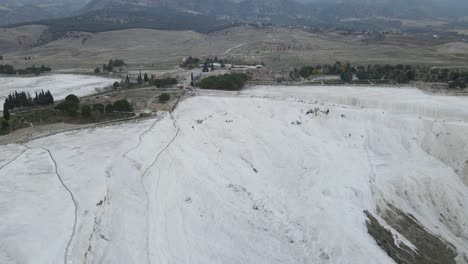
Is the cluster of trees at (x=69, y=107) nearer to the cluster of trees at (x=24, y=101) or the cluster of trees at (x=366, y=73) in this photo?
the cluster of trees at (x=24, y=101)

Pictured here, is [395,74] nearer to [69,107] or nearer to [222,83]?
[222,83]

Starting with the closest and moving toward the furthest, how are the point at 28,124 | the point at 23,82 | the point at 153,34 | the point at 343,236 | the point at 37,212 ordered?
the point at 343,236 → the point at 37,212 → the point at 28,124 → the point at 23,82 → the point at 153,34

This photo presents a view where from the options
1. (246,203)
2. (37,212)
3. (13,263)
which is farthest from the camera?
(246,203)

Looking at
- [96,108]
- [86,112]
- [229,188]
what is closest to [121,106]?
[96,108]

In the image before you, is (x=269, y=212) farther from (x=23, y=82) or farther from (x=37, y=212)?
(x=23, y=82)

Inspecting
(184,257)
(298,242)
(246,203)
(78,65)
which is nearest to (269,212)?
(246,203)

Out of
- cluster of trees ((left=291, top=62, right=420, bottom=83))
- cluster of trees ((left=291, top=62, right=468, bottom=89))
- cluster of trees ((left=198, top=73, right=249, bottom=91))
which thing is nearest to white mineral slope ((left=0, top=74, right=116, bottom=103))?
cluster of trees ((left=198, top=73, right=249, bottom=91))
